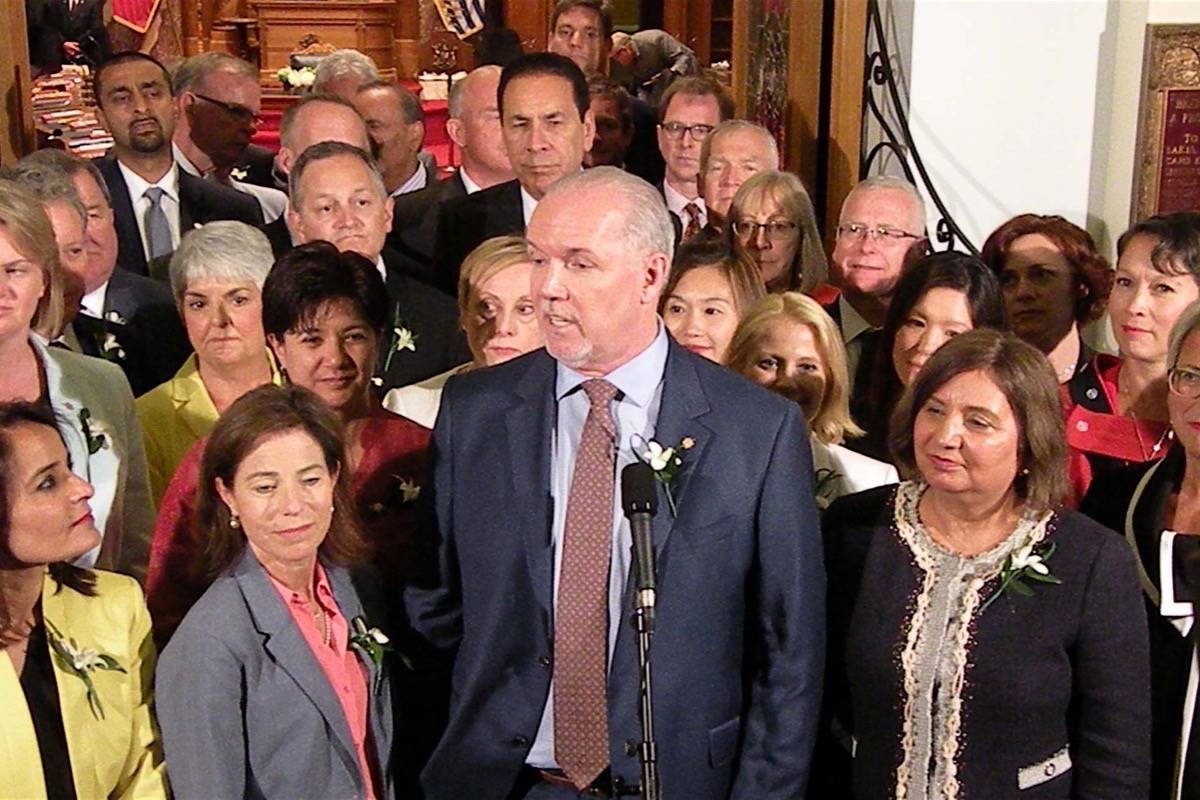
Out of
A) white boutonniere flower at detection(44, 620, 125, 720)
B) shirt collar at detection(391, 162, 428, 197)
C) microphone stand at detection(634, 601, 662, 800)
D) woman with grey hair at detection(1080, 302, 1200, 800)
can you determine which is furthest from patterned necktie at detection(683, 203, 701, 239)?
microphone stand at detection(634, 601, 662, 800)

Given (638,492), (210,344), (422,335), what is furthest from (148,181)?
(638,492)

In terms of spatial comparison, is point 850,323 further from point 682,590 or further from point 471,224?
point 682,590

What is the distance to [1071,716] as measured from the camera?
2791 millimetres

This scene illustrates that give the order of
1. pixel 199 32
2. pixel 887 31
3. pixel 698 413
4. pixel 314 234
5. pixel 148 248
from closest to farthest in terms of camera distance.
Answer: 1. pixel 698 413
2. pixel 314 234
3. pixel 148 248
4. pixel 887 31
5. pixel 199 32

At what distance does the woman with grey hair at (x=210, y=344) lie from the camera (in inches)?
153

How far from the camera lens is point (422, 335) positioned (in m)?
4.45

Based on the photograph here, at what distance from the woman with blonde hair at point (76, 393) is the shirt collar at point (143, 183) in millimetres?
1872

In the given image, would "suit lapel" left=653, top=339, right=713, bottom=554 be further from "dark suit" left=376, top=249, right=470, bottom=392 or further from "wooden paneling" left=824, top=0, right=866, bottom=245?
"wooden paneling" left=824, top=0, right=866, bottom=245

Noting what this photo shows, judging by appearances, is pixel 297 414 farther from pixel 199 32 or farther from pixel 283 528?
pixel 199 32

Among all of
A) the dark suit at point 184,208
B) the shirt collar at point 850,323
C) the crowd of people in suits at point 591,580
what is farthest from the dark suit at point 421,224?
the crowd of people in suits at point 591,580

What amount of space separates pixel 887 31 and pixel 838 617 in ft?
14.8

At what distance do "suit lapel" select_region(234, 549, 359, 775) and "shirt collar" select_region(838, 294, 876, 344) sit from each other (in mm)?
2135

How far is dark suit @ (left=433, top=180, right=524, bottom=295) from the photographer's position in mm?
5074

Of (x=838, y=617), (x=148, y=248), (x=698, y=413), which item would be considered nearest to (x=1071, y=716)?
(x=838, y=617)
